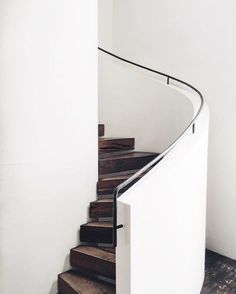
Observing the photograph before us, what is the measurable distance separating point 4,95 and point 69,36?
0.81 meters

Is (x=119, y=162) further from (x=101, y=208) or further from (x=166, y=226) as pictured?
(x=166, y=226)

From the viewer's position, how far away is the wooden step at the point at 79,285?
2.26 metres

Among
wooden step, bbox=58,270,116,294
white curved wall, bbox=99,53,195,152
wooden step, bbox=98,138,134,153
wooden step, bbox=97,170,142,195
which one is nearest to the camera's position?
wooden step, bbox=58,270,116,294

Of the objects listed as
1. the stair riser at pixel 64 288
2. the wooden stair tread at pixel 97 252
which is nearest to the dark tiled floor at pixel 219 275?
the wooden stair tread at pixel 97 252

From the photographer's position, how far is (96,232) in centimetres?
268

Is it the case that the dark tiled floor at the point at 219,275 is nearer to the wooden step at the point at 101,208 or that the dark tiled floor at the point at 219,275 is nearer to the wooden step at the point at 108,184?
the wooden step at the point at 101,208

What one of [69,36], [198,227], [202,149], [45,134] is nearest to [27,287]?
[45,134]

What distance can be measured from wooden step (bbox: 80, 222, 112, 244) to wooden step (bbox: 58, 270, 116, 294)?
0.31m

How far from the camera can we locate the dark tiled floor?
284 cm

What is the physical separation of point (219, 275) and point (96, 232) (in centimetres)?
Result: 144

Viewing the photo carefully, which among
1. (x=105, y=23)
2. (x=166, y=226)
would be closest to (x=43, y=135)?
(x=166, y=226)

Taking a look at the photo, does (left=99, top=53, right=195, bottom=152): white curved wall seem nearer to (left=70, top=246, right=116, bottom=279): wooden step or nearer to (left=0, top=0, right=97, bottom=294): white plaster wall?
(left=0, top=0, right=97, bottom=294): white plaster wall

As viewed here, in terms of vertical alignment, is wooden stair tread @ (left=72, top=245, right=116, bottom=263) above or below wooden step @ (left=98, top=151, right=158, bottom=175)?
below

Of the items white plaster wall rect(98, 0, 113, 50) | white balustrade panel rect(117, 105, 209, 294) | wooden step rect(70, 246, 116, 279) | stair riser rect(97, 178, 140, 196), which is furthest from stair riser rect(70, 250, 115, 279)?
white plaster wall rect(98, 0, 113, 50)
